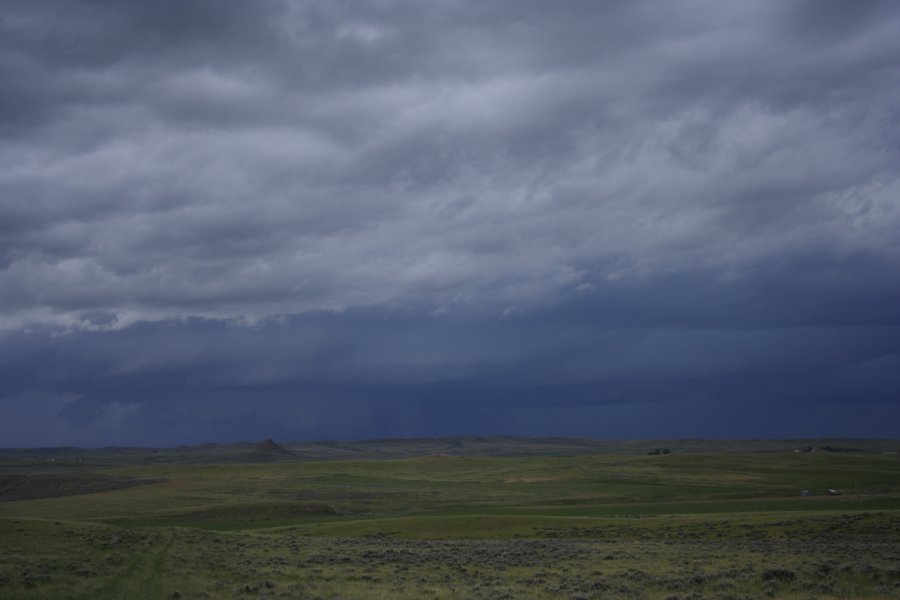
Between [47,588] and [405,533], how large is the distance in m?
27.4

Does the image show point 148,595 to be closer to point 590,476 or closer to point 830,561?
point 830,561

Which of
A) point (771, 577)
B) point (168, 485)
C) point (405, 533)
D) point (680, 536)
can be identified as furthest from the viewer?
point (168, 485)

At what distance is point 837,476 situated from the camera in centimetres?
10288

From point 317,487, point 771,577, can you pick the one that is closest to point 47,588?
point 771,577

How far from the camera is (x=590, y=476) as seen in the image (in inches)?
4348

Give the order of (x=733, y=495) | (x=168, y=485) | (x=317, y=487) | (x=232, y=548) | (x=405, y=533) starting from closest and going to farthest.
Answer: (x=232, y=548) → (x=405, y=533) → (x=733, y=495) → (x=317, y=487) → (x=168, y=485)

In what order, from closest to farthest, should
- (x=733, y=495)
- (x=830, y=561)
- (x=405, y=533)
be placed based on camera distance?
(x=830, y=561) < (x=405, y=533) < (x=733, y=495)

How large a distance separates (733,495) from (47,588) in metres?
65.7

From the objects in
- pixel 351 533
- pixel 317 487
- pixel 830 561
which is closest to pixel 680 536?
pixel 830 561

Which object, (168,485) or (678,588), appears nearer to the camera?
(678,588)

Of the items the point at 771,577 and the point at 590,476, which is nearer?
the point at 771,577

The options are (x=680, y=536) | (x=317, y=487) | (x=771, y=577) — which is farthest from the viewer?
(x=317, y=487)

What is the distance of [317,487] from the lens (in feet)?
328

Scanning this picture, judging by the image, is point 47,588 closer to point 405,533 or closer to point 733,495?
point 405,533
